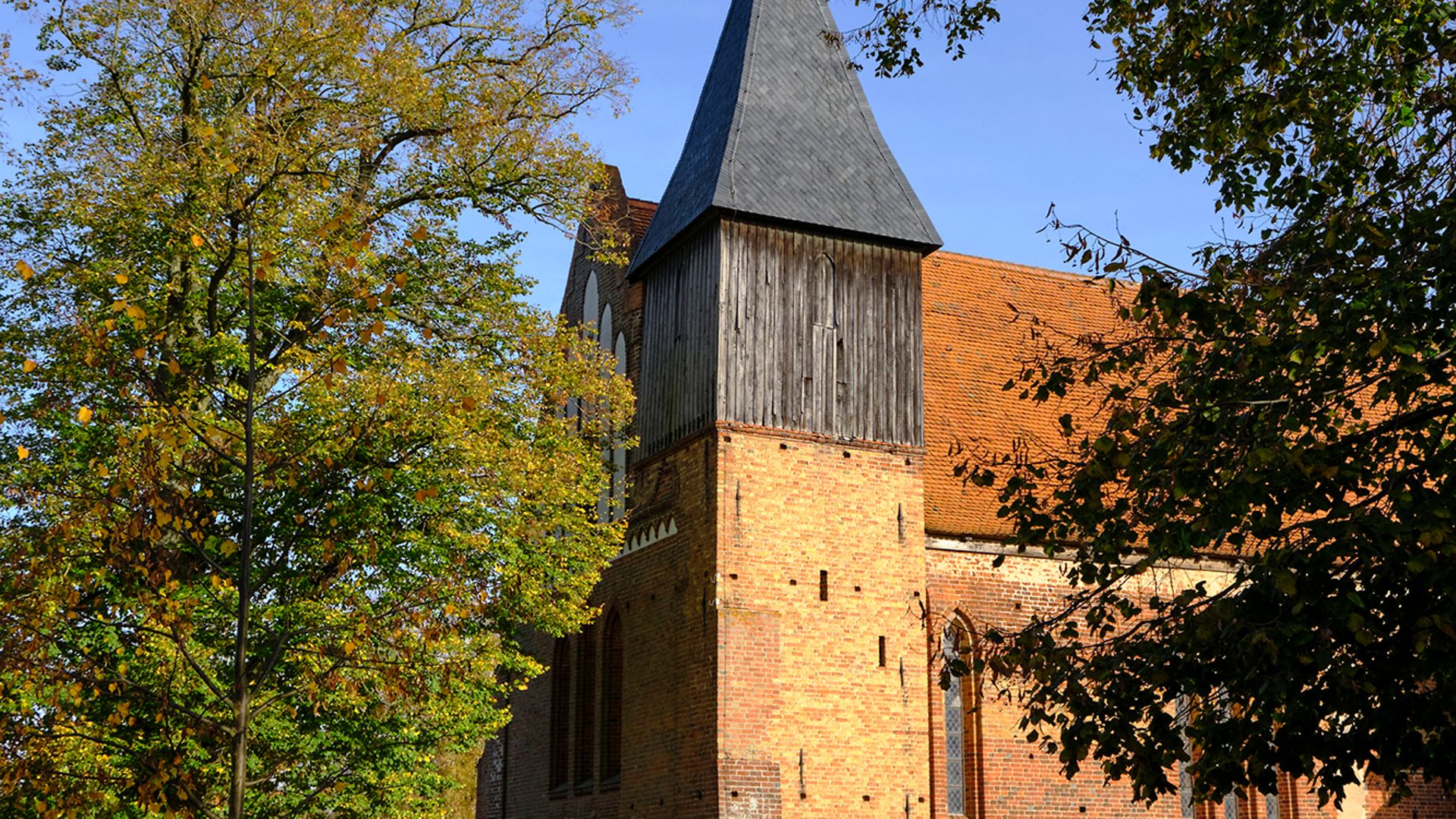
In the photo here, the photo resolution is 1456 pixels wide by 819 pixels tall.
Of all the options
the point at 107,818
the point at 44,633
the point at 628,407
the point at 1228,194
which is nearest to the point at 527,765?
the point at 628,407

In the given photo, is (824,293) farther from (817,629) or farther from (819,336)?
(817,629)

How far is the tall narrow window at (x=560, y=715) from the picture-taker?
21266 millimetres

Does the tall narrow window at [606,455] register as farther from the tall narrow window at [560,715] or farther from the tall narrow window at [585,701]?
the tall narrow window at [560,715]

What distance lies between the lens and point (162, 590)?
38.1ft

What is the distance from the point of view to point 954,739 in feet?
60.2

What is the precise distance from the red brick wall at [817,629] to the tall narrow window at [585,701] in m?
4.07

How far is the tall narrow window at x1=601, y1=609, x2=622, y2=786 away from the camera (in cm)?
1956

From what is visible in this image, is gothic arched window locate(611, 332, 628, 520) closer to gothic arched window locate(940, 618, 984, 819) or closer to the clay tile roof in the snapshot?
the clay tile roof

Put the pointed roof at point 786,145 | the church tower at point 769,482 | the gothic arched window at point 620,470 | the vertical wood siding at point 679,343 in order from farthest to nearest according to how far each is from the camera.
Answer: the gothic arched window at point 620,470, the pointed roof at point 786,145, the vertical wood siding at point 679,343, the church tower at point 769,482

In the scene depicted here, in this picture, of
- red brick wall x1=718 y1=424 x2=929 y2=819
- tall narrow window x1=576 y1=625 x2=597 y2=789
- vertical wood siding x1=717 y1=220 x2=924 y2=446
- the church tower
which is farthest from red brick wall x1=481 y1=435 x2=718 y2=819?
vertical wood siding x1=717 y1=220 x2=924 y2=446

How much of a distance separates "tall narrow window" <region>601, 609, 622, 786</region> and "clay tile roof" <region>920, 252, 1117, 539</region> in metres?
4.61

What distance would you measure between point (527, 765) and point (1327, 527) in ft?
Result: 54.3

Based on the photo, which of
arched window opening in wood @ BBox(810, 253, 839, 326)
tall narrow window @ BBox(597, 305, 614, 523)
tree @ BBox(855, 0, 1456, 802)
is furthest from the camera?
tall narrow window @ BBox(597, 305, 614, 523)

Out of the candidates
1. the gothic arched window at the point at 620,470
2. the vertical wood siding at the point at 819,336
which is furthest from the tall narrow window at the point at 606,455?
the vertical wood siding at the point at 819,336
